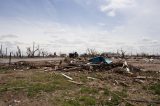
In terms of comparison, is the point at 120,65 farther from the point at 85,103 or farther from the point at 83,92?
the point at 85,103

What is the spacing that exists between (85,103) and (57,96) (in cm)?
172

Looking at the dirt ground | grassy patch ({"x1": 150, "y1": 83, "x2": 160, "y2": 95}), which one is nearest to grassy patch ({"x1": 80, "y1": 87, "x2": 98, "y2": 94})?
the dirt ground

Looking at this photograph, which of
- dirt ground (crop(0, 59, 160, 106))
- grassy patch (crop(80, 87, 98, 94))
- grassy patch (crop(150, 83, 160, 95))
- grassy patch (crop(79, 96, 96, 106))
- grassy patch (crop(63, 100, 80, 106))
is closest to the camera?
grassy patch (crop(63, 100, 80, 106))

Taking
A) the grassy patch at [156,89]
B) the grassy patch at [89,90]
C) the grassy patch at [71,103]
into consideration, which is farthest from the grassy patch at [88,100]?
the grassy patch at [156,89]

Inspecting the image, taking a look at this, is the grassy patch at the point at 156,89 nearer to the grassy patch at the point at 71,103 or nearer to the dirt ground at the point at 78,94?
the dirt ground at the point at 78,94

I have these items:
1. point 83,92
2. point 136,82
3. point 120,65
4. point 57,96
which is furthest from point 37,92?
point 120,65

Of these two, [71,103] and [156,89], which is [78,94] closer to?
[71,103]

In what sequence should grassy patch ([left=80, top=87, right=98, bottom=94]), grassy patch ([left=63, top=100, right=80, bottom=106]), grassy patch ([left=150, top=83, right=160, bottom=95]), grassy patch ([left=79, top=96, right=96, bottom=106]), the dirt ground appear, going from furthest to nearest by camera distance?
grassy patch ([left=150, top=83, right=160, bottom=95]), grassy patch ([left=80, top=87, right=98, bottom=94]), the dirt ground, grassy patch ([left=79, top=96, right=96, bottom=106]), grassy patch ([left=63, top=100, right=80, bottom=106])

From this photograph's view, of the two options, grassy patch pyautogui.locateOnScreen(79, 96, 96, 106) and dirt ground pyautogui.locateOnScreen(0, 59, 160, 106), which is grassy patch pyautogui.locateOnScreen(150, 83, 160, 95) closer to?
dirt ground pyautogui.locateOnScreen(0, 59, 160, 106)

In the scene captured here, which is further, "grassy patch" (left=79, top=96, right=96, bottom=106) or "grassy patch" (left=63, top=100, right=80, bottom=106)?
"grassy patch" (left=79, top=96, right=96, bottom=106)

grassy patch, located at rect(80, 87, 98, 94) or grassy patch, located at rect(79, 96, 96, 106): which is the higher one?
grassy patch, located at rect(80, 87, 98, 94)

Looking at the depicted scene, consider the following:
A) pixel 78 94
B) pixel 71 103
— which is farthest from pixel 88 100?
pixel 78 94

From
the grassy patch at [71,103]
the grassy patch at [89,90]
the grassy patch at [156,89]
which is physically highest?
the grassy patch at [89,90]

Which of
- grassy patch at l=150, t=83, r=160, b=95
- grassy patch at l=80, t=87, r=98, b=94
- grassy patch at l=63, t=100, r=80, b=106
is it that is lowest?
grassy patch at l=63, t=100, r=80, b=106
